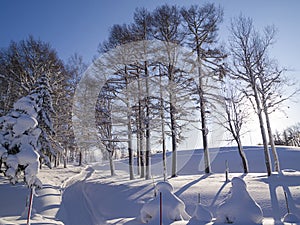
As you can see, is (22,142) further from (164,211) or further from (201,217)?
(201,217)

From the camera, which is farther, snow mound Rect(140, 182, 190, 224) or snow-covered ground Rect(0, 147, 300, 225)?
snow-covered ground Rect(0, 147, 300, 225)

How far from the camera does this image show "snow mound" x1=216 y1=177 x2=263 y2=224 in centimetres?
531

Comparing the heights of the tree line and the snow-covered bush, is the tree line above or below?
above

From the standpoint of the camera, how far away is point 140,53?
12.9 meters

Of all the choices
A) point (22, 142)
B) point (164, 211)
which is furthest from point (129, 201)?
point (22, 142)

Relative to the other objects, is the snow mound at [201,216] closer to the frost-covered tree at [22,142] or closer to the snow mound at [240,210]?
the snow mound at [240,210]

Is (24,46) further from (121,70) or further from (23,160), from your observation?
(23,160)

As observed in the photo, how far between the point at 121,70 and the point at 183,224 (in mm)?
10155

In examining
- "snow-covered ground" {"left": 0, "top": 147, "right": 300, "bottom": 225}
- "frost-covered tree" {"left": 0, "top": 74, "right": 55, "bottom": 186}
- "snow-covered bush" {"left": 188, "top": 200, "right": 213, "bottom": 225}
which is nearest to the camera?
"snow-covered bush" {"left": 188, "top": 200, "right": 213, "bottom": 225}

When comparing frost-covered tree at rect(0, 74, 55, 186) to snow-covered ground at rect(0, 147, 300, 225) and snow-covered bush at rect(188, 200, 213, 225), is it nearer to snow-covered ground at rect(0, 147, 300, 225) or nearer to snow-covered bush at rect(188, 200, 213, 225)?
snow-covered ground at rect(0, 147, 300, 225)

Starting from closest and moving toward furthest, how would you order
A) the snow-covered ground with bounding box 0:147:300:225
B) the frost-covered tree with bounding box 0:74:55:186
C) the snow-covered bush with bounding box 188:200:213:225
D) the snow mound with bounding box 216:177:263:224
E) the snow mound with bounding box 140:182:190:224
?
the snow mound with bounding box 216:177:263:224
the snow-covered bush with bounding box 188:200:213:225
the snow mound with bounding box 140:182:190:224
the snow-covered ground with bounding box 0:147:300:225
the frost-covered tree with bounding box 0:74:55:186

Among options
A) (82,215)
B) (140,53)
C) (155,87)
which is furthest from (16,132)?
(140,53)

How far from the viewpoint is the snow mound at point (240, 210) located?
531 centimetres

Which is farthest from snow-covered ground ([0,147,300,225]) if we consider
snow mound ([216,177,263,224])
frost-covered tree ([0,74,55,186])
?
frost-covered tree ([0,74,55,186])
